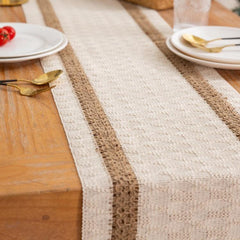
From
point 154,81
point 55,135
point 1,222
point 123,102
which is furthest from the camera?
point 154,81

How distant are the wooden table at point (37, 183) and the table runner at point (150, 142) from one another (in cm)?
2

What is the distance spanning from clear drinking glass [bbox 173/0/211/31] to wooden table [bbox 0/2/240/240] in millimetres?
725

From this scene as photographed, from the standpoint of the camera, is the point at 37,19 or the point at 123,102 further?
the point at 37,19

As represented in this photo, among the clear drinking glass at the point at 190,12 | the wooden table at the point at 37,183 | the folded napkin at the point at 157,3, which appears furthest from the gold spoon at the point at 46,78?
the folded napkin at the point at 157,3

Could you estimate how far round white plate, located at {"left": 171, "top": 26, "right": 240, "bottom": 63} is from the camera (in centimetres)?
117

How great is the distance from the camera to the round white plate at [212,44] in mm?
1172

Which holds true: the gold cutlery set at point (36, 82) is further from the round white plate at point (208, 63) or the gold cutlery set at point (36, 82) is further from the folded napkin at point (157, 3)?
the folded napkin at point (157, 3)

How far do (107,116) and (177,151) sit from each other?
0.18m

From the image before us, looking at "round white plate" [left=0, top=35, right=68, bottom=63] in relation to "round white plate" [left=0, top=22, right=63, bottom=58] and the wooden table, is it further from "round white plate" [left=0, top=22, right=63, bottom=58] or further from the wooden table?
the wooden table

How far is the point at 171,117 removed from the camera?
96 cm

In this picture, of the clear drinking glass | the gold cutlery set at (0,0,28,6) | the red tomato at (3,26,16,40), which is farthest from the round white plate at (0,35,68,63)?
the gold cutlery set at (0,0,28,6)

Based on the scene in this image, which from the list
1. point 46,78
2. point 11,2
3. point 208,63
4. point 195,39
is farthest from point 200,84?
point 11,2

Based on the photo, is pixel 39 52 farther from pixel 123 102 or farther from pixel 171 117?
pixel 171 117

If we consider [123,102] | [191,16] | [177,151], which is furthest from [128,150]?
[191,16]
